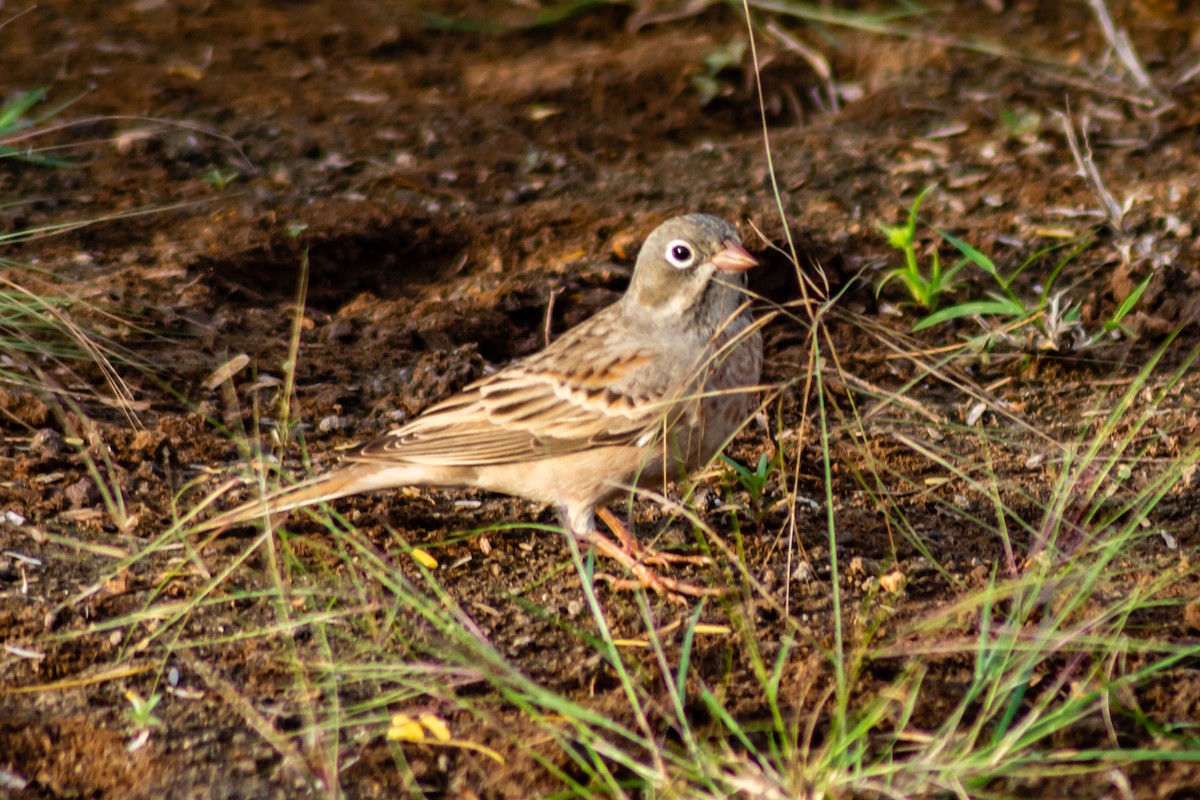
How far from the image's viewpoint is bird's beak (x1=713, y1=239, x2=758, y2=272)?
4.79 m

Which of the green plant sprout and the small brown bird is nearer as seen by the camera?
the small brown bird

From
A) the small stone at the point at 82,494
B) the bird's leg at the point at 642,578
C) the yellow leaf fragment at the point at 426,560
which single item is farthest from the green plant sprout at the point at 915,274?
the small stone at the point at 82,494

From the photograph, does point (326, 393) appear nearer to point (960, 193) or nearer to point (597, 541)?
point (597, 541)

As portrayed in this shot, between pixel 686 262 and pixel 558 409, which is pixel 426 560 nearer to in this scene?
pixel 558 409

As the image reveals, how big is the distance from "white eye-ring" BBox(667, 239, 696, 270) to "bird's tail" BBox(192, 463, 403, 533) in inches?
46.3

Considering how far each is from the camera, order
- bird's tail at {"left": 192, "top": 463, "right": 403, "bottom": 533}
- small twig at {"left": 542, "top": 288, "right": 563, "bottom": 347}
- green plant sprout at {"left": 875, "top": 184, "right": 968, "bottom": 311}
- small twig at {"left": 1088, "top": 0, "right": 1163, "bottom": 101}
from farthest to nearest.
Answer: small twig at {"left": 1088, "top": 0, "right": 1163, "bottom": 101} → green plant sprout at {"left": 875, "top": 184, "right": 968, "bottom": 311} → small twig at {"left": 542, "top": 288, "right": 563, "bottom": 347} → bird's tail at {"left": 192, "top": 463, "right": 403, "bottom": 533}

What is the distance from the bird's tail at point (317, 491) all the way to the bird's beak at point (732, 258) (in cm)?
127

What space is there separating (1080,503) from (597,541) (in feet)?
5.20

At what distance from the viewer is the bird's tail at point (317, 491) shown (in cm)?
446

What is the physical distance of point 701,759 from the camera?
3.20 meters

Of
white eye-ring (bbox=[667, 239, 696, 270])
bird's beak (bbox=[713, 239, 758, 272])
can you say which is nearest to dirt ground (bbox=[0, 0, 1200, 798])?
bird's beak (bbox=[713, 239, 758, 272])

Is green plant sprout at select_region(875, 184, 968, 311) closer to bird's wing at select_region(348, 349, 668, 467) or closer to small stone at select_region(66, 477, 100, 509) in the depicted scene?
bird's wing at select_region(348, 349, 668, 467)

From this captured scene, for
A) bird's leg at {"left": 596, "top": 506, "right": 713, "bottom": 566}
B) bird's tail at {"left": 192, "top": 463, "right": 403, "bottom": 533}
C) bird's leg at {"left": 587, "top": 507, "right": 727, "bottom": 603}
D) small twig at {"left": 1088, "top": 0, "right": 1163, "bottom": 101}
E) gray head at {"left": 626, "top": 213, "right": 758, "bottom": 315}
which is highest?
gray head at {"left": 626, "top": 213, "right": 758, "bottom": 315}

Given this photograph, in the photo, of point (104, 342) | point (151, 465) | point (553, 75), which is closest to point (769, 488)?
point (151, 465)
